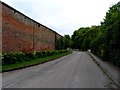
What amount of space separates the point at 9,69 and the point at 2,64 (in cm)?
282

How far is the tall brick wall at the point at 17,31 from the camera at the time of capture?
2484cm

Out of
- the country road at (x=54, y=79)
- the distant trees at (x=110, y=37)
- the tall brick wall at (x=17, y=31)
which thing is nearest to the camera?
the country road at (x=54, y=79)

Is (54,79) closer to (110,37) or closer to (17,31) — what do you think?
(110,37)

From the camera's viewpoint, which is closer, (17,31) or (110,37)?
(110,37)

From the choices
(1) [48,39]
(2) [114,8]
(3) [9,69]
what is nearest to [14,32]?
(3) [9,69]

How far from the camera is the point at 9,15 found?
25.9m

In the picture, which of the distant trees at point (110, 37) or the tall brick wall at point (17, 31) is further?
the tall brick wall at point (17, 31)

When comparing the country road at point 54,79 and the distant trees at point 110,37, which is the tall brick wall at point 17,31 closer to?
the country road at point 54,79

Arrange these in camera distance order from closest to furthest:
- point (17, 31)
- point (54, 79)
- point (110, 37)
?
point (54, 79) < point (110, 37) < point (17, 31)

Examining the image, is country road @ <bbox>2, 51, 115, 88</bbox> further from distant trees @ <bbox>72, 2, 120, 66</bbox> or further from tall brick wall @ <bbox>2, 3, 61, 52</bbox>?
tall brick wall @ <bbox>2, 3, 61, 52</bbox>

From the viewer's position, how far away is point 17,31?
2880 cm

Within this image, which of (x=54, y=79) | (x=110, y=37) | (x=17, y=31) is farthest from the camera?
(x=17, y=31)

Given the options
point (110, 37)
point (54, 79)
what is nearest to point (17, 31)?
point (110, 37)

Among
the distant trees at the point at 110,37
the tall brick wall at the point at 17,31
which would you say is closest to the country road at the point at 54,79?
the distant trees at the point at 110,37
